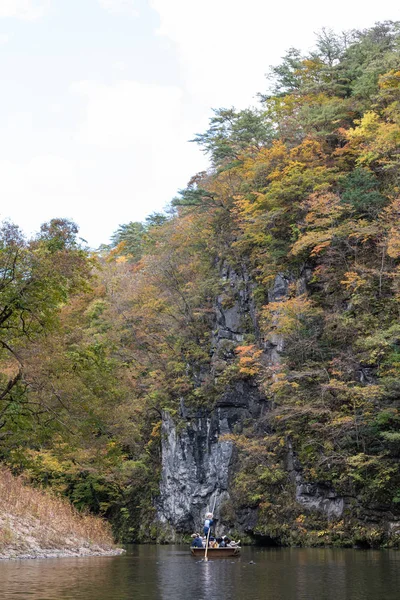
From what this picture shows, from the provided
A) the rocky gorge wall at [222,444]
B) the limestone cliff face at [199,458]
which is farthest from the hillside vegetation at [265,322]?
the limestone cliff face at [199,458]

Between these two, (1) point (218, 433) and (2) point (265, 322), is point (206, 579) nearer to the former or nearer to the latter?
(2) point (265, 322)

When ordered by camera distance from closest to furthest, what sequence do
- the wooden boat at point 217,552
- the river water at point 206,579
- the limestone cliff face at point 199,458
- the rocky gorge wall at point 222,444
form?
the river water at point 206,579 < the wooden boat at point 217,552 < the rocky gorge wall at point 222,444 < the limestone cliff face at point 199,458

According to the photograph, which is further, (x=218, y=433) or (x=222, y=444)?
(x=218, y=433)

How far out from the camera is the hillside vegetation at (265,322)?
2164 centimetres

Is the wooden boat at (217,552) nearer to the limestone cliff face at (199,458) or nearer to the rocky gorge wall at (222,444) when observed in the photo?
the rocky gorge wall at (222,444)

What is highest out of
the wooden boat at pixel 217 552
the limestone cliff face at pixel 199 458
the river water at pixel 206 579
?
the limestone cliff face at pixel 199 458

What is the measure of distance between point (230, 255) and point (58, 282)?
24838 millimetres

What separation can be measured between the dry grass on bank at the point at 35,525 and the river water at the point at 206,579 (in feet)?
3.67

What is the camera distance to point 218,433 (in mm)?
39062

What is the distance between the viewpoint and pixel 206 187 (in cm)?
4588

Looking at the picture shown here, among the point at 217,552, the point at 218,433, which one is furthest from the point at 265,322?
the point at 217,552

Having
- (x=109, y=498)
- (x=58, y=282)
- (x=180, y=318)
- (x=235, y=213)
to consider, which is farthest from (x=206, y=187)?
(x=58, y=282)

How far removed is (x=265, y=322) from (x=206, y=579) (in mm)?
21902

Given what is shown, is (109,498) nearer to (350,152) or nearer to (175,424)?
(175,424)
